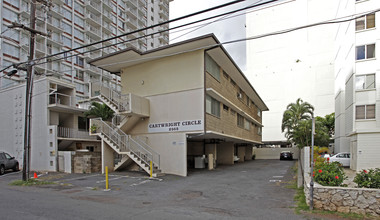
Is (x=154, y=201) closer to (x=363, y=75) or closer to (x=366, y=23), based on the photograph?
(x=363, y=75)

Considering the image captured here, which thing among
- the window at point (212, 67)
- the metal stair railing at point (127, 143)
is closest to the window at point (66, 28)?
the metal stair railing at point (127, 143)

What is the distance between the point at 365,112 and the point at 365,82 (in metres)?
2.61

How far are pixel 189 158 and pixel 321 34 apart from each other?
148ft

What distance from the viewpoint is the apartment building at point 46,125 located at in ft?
68.1

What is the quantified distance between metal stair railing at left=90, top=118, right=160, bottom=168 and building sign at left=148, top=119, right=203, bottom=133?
1355 mm

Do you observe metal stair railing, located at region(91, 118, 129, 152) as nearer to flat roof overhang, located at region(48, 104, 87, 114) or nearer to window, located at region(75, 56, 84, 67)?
flat roof overhang, located at region(48, 104, 87, 114)

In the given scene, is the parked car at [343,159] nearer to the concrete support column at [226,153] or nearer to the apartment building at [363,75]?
the apartment building at [363,75]

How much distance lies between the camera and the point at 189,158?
24.8m

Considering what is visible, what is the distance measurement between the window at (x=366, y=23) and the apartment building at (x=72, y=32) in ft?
82.6

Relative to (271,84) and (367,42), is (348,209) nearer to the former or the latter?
(367,42)

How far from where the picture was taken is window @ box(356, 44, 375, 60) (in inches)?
895

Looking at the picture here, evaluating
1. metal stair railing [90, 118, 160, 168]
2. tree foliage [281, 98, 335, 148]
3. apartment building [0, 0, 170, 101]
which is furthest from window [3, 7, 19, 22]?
tree foliage [281, 98, 335, 148]

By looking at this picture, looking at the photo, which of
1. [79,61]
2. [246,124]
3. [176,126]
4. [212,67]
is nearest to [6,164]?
[176,126]

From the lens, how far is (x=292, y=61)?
56500mm
